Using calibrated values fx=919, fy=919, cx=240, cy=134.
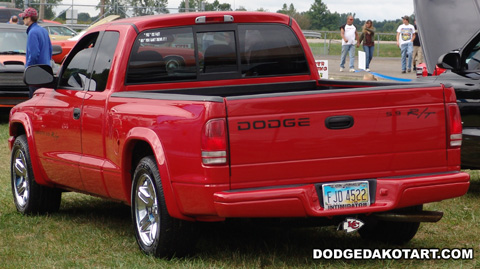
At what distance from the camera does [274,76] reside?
24.1ft

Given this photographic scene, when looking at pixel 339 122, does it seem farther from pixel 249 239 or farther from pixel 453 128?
pixel 249 239

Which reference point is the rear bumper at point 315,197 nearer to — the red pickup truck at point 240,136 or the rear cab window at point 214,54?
the red pickup truck at point 240,136

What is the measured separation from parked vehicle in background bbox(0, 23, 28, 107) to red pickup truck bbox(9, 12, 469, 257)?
9.15 m

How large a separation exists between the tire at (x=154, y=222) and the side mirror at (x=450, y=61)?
13.4 ft

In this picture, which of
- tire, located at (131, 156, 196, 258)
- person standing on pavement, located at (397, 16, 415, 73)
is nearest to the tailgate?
tire, located at (131, 156, 196, 258)

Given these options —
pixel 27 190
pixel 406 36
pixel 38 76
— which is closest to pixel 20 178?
pixel 27 190

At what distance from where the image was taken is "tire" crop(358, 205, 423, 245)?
6703 mm

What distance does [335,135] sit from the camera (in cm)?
563

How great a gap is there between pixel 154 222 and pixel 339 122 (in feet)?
4.83

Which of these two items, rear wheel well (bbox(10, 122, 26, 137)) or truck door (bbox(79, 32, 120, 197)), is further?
rear wheel well (bbox(10, 122, 26, 137))

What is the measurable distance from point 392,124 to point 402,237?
4.35 ft

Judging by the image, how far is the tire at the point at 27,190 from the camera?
818cm

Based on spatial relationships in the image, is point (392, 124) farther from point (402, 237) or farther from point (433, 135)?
point (402, 237)

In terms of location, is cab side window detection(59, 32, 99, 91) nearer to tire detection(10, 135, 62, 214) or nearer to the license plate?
tire detection(10, 135, 62, 214)
